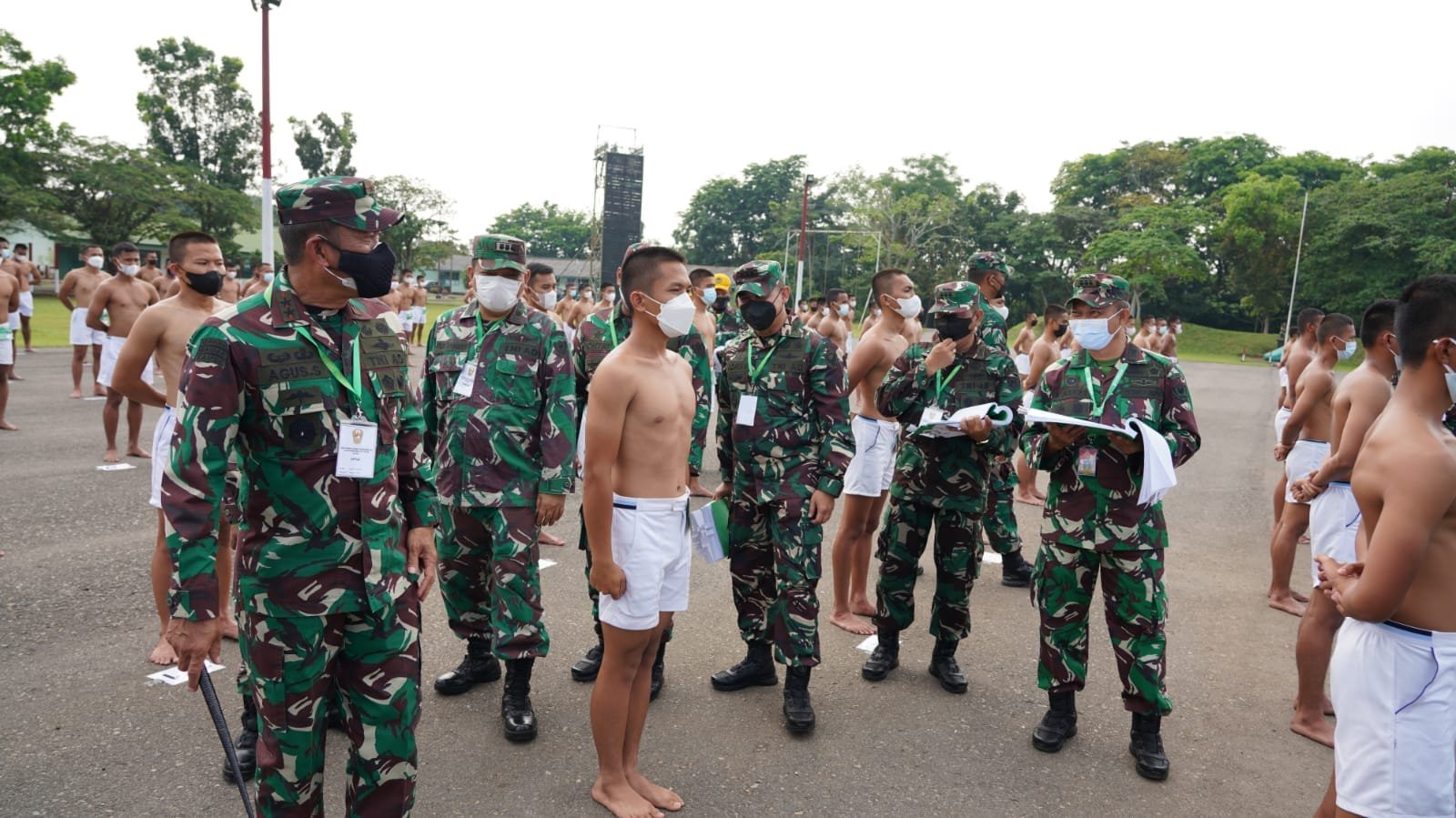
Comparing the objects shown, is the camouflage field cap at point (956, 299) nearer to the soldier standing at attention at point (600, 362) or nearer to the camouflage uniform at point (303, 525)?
the soldier standing at attention at point (600, 362)

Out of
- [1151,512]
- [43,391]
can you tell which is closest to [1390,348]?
[1151,512]

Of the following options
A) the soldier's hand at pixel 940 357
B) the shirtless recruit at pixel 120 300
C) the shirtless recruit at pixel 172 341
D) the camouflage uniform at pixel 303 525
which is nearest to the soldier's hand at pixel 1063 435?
the soldier's hand at pixel 940 357

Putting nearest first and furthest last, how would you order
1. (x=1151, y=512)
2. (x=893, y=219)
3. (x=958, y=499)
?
(x=1151, y=512) < (x=958, y=499) < (x=893, y=219)

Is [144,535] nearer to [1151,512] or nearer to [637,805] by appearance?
[637,805]

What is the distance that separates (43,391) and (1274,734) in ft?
50.5

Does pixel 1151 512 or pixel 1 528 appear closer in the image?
pixel 1151 512

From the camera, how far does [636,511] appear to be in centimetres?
317

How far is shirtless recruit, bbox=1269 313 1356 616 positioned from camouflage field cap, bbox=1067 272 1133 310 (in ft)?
10.0

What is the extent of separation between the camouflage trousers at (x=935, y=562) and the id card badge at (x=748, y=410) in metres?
1.03

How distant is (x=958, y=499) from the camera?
4449 mm

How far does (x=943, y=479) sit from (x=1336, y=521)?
2154 mm

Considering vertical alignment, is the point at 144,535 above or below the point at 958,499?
below

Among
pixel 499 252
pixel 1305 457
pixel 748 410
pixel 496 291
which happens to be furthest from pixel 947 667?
pixel 1305 457

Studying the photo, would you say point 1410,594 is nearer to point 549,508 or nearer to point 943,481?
point 943,481
